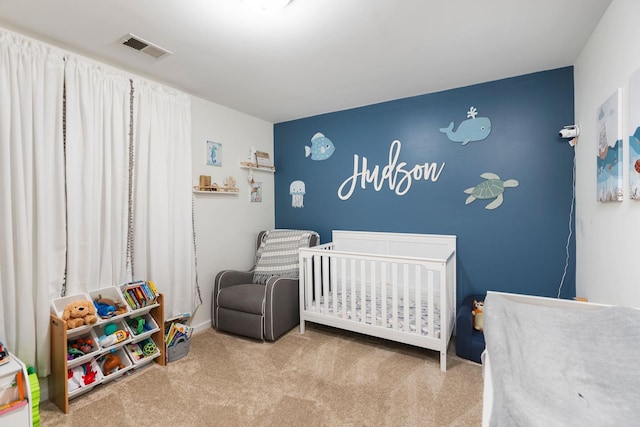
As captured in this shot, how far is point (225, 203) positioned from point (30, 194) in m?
1.61

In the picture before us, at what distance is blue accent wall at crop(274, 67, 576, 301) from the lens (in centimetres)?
242

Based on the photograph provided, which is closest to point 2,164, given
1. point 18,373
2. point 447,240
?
point 18,373

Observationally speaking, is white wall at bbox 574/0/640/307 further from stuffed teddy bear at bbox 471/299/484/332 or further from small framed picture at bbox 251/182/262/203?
small framed picture at bbox 251/182/262/203

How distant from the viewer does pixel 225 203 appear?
10.6ft

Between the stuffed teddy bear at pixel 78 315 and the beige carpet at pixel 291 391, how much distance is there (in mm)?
498

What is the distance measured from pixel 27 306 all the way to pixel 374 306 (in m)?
2.36

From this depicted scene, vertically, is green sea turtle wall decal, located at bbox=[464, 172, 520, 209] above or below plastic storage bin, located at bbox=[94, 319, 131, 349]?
above

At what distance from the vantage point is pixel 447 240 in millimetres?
2834

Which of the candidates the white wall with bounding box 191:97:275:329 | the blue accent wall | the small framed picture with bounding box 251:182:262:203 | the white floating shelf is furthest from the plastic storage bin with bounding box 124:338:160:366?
the blue accent wall

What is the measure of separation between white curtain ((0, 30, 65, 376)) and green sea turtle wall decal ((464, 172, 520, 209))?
3262 millimetres

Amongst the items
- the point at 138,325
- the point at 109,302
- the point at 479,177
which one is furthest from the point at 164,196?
the point at 479,177

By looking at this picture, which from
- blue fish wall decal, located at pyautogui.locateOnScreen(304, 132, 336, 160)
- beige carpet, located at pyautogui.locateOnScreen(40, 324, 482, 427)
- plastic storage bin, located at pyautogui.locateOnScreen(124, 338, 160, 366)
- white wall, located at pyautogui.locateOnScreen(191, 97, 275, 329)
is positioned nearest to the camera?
beige carpet, located at pyautogui.locateOnScreen(40, 324, 482, 427)

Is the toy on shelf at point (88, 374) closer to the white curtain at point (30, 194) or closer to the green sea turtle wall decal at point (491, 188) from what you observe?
the white curtain at point (30, 194)

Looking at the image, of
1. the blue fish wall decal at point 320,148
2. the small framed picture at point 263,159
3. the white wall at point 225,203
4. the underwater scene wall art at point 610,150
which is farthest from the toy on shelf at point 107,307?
the underwater scene wall art at point 610,150
